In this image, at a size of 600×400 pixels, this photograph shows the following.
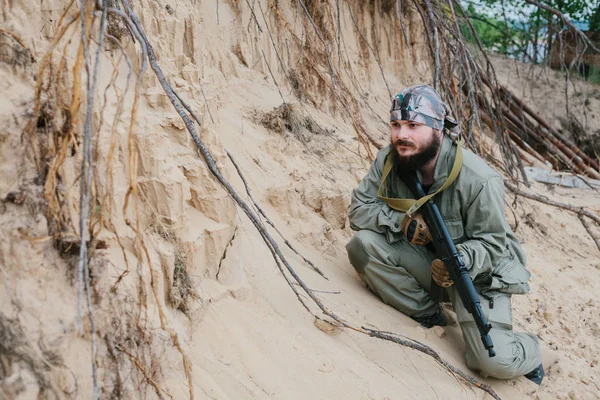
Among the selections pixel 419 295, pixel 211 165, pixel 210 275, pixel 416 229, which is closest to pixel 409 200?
pixel 416 229

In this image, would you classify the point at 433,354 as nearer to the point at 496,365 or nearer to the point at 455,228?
the point at 496,365

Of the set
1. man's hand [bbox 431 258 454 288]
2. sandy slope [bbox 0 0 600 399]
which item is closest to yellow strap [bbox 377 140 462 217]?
man's hand [bbox 431 258 454 288]

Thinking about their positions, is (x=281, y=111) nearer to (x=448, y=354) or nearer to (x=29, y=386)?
(x=448, y=354)

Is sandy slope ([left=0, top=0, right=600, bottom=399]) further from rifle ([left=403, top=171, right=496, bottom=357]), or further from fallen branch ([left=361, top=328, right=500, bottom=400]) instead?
rifle ([left=403, top=171, right=496, bottom=357])

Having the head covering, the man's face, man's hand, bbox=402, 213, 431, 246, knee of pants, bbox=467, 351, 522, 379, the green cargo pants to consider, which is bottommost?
knee of pants, bbox=467, 351, 522, 379

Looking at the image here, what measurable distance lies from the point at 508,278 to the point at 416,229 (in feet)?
Answer: 1.68

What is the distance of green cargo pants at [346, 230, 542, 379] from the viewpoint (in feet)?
9.99

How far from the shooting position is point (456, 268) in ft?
9.68

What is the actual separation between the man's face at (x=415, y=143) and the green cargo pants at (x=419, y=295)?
44cm

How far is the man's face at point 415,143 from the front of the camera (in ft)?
10.4

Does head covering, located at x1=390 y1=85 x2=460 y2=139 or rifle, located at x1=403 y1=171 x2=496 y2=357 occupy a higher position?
head covering, located at x1=390 y1=85 x2=460 y2=139

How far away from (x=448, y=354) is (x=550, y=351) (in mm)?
711

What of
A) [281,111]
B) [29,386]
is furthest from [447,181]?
[29,386]

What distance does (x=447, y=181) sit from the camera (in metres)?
3.07
